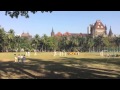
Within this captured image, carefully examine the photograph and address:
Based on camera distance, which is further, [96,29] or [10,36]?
[96,29]

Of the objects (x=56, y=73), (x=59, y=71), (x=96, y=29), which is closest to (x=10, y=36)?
(x=59, y=71)

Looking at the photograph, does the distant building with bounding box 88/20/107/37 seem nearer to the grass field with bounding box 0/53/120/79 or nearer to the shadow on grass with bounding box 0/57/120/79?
the grass field with bounding box 0/53/120/79

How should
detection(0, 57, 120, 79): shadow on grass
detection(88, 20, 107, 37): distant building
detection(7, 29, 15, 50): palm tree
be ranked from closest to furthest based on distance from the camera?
detection(0, 57, 120, 79): shadow on grass, detection(7, 29, 15, 50): palm tree, detection(88, 20, 107, 37): distant building

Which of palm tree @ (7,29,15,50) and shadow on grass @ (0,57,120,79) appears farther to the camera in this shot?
palm tree @ (7,29,15,50)

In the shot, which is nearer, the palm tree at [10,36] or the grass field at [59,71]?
the grass field at [59,71]

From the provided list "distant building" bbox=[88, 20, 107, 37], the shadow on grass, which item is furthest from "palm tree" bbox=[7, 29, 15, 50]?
"distant building" bbox=[88, 20, 107, 37]

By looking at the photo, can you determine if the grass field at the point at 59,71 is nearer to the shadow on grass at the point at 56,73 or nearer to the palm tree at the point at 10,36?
the shadow on grass at the point at 56,73

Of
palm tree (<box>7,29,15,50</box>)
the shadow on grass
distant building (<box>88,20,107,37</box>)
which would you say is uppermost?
distant building (<box>88,20,107,37</box>)

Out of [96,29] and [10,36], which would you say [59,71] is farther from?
[96,29]

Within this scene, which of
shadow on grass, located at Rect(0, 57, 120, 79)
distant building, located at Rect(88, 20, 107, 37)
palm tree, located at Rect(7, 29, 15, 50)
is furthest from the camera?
distant building, located at Rect(88, 20, 107, 37)

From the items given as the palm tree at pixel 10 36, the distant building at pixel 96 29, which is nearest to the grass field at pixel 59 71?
the palm tree at pixel 10 36

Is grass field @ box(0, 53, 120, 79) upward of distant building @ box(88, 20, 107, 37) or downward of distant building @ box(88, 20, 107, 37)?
downward

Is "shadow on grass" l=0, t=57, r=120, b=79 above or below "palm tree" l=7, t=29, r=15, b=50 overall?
below
